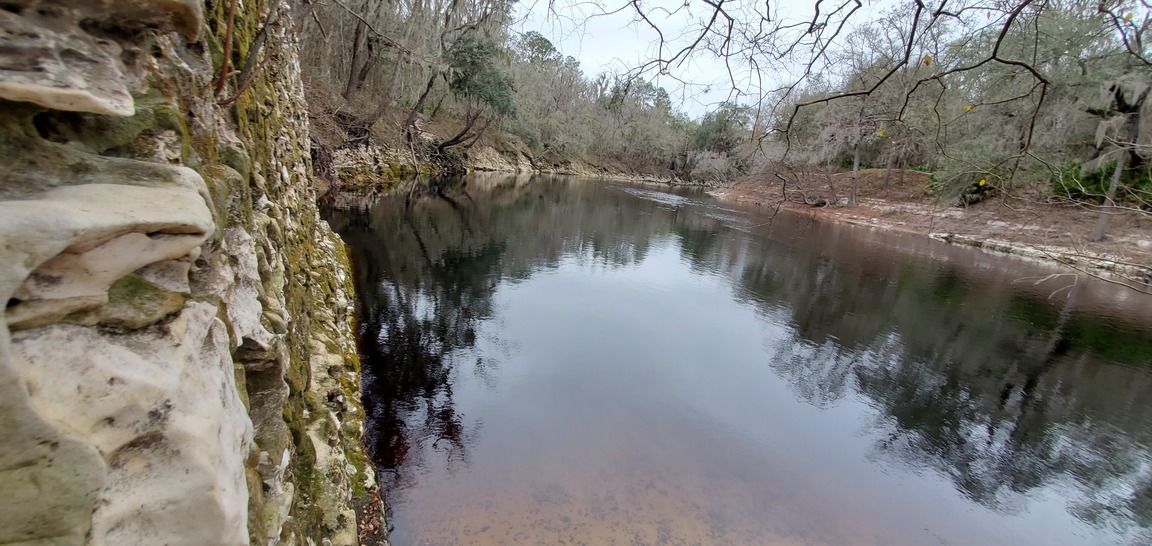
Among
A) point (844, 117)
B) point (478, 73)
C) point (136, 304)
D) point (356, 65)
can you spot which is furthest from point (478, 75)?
point (136, 304)

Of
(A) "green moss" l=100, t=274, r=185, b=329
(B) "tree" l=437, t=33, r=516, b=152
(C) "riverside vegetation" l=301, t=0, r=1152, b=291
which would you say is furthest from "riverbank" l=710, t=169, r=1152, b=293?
(B) "tree" l=437, t=33, r=516, b=152

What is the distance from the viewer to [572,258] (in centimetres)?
1386

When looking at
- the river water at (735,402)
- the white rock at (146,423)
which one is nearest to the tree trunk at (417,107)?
the river water at (735,402)

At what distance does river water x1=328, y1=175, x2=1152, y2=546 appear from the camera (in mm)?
4586

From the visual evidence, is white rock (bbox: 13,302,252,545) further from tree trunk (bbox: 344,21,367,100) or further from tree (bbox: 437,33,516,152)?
tree (bbox: 437,33,516,152)

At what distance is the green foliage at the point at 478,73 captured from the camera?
72.4 ft

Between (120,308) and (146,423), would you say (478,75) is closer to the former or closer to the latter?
(120,308)

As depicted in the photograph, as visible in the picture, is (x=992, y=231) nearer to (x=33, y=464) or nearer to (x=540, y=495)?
(x=540, y=495)

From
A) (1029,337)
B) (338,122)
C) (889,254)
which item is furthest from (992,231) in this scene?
(338,122)

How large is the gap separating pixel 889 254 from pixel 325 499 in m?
18.9

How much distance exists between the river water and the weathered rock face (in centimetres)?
267

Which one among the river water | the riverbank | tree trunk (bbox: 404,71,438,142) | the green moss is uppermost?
tree trunk (bbox: 404,71,438,142)

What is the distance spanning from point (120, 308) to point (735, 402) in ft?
21.8

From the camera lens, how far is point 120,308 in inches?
53.2
